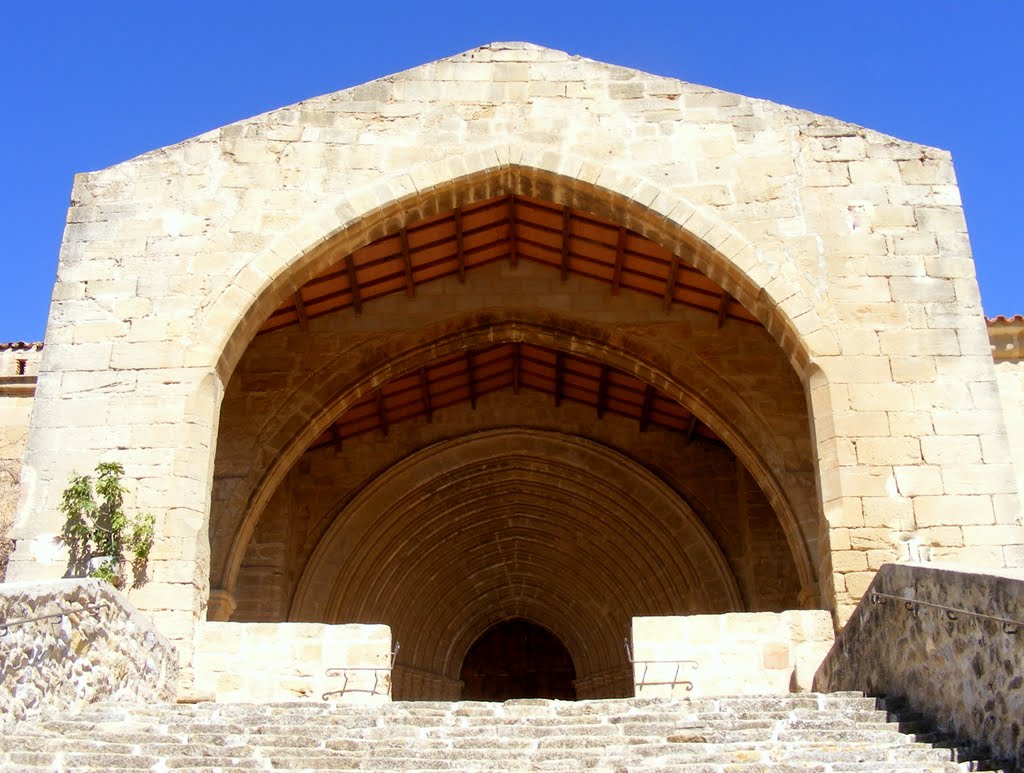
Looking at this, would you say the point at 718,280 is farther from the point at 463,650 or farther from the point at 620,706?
the point at 463,650

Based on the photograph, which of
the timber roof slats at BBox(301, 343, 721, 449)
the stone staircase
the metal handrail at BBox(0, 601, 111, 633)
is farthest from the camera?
the timber roof slats at BBox(301, 343, 721, 449)

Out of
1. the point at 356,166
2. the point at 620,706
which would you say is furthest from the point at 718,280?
the point at 620,706

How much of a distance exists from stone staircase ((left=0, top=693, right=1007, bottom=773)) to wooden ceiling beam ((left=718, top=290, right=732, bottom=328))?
5227 mm

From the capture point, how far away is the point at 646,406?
1236 centimetres

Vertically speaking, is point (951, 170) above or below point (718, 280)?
above

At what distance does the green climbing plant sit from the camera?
→ 23.4 ft

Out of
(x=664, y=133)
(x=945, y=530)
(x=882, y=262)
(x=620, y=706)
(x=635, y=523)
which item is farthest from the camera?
(x=635, y=523)

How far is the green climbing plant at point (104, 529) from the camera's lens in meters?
7.13

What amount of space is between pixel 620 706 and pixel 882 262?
13.7ft

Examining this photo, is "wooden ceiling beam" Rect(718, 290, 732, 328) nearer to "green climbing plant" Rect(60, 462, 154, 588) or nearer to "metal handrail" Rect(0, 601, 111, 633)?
"green climbing plant" Rect(60, 462, 154, 588)

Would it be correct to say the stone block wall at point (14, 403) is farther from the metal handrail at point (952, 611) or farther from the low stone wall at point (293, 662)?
the metal handrail at point (952, 611)

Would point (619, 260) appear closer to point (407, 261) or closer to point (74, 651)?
point (407, 261)

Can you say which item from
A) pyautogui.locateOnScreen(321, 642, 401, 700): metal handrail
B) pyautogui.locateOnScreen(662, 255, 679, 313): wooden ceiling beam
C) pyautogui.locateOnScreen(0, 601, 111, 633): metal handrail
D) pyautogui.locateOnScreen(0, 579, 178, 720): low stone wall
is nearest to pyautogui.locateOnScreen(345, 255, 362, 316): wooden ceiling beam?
pyautogui.locateOnScreen(662, 255, 679, 313): wooden ceiling beam

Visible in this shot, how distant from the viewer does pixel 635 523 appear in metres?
12.8
